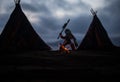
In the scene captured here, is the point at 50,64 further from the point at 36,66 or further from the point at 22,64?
the point at 22,64

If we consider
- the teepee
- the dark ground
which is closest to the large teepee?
the teepee

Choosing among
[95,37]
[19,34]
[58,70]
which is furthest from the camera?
[95,37]

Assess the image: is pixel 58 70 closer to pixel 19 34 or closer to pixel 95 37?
pixel 19 34

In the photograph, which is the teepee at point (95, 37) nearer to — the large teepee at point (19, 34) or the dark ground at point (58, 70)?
the large teepee at point (19, 34)

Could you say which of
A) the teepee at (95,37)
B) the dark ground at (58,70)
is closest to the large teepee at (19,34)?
the teepee at (95,37)

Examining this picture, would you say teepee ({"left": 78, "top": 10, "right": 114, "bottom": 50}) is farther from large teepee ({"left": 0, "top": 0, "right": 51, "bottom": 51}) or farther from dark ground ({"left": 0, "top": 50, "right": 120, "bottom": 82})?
dark ground ({"left": 0, "top": 50, "right": 120, "bottom": 82})

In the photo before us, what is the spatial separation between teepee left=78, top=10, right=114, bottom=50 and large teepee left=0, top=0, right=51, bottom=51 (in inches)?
96.6

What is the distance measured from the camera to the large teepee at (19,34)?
8070 millimetres

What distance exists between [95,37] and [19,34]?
430 centimetres

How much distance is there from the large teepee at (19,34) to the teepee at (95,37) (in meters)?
2.45

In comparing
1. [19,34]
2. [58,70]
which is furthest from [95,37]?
[58,70]

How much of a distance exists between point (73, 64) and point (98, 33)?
670 centimetres

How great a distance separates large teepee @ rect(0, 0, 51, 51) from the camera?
807cm

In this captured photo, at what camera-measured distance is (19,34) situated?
8594 mm
